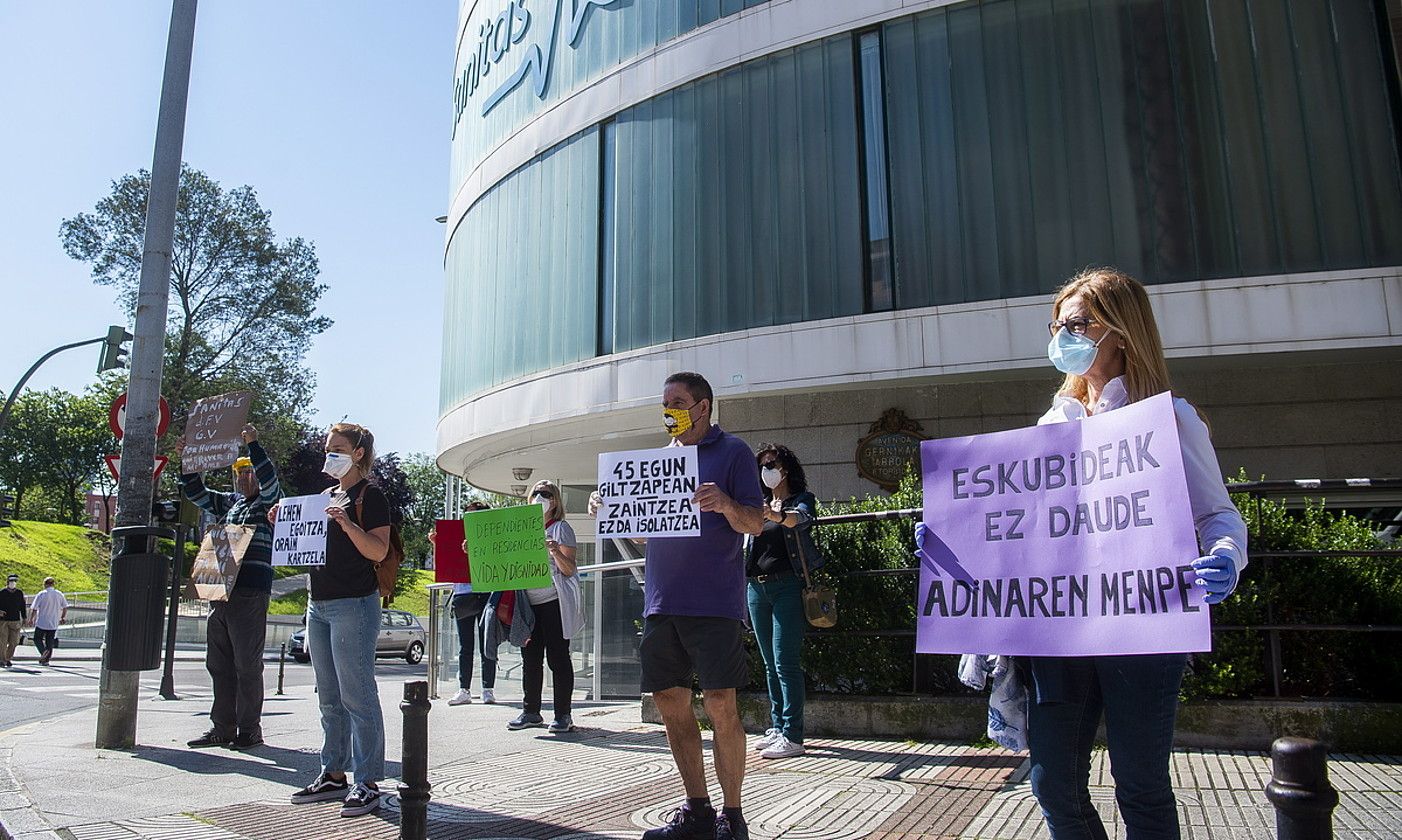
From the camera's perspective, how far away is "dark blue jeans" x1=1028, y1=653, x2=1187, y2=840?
2.62 m

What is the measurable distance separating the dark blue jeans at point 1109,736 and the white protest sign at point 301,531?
159 inches

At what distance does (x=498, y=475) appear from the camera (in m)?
24.1

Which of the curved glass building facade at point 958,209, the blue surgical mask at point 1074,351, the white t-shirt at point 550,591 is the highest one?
the curved glass building facade at point 958,209

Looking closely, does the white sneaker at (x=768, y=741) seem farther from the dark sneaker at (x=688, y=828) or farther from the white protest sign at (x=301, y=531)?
the white protest sign at (x=301, y=531)

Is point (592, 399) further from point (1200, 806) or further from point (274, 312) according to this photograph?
point (274, 312)

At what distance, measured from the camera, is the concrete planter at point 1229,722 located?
223 inches

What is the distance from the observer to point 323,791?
541cm

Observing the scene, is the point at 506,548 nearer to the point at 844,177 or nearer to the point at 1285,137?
the point at 844,177

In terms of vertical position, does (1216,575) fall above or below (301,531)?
below

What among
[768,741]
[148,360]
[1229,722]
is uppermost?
[148,360]

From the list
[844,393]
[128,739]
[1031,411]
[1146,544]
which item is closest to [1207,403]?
[1031,411]

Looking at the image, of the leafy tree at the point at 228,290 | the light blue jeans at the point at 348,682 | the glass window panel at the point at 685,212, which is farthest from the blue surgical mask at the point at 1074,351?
the leafy tree at the point at 228,290

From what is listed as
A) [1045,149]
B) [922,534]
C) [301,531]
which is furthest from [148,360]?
[1045,149]

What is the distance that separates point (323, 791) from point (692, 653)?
8.10ft
